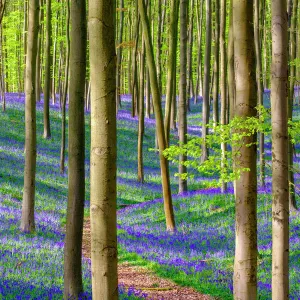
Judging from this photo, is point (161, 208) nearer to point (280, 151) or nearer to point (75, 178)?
point (75, 178)

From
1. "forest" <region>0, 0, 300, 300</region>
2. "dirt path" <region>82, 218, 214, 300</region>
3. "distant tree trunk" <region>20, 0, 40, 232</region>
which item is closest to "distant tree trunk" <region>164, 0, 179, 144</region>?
"forest" <region>0, 0, 300, 300</region>

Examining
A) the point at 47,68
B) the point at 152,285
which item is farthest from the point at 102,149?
the point at 47,68

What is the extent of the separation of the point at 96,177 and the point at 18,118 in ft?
90.2

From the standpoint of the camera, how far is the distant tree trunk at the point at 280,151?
21.6 feet

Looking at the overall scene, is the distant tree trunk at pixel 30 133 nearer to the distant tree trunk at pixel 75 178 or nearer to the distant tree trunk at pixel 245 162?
the distant tree trunk at pixel 75 178

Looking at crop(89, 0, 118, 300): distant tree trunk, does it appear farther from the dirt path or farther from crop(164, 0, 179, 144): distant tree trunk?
crop(164, 0, 179, 144): distant tree trunk

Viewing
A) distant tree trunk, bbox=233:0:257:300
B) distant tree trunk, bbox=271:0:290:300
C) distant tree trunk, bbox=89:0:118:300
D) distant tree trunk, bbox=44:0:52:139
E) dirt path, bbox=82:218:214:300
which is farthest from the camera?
distant tree trunk, bbox=44:0:52:139

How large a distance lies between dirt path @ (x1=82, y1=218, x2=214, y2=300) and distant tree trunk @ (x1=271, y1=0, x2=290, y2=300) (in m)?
2.06

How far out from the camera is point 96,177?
4.26 metres

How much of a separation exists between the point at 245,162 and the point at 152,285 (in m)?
3.43

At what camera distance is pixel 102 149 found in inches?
167

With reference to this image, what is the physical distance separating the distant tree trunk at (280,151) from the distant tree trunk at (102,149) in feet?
9.89

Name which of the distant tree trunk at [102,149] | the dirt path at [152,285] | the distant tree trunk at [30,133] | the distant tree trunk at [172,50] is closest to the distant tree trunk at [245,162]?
the dirt path at [152,285]

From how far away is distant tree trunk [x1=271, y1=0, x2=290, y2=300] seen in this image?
658 cm
